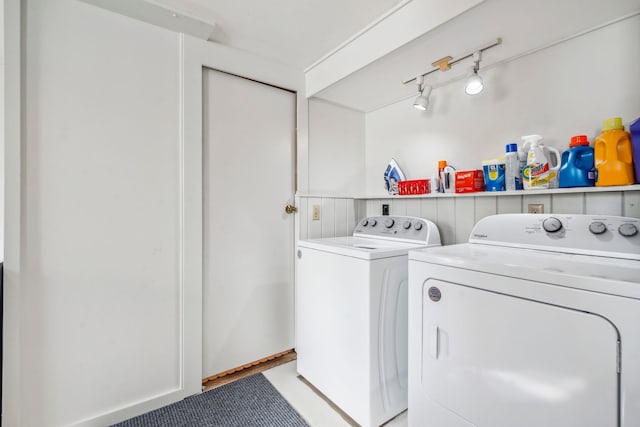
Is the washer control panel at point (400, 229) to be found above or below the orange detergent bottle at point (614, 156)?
below

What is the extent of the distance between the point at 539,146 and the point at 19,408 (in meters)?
2.73

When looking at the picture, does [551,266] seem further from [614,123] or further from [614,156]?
[614,123]

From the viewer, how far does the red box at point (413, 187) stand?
79.3 inches

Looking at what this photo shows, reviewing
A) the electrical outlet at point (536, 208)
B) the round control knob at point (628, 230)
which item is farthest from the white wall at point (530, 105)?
the round control knob at point (628, 230)

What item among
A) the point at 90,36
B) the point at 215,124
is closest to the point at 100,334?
the point at 215,124

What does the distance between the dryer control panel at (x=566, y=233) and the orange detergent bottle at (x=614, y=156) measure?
A: 173 mm

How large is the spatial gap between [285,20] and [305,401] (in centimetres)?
221

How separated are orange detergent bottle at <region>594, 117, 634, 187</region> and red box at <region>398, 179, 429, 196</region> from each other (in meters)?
0.89

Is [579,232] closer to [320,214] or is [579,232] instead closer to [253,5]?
[320,214]

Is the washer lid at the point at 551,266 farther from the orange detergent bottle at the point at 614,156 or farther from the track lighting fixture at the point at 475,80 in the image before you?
the track lighting fixture at the point at 475,80

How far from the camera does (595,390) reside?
0.82m

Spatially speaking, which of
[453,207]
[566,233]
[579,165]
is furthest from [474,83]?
[566,233]

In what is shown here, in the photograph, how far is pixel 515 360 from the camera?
969 mm

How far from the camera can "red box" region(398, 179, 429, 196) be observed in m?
2.01
